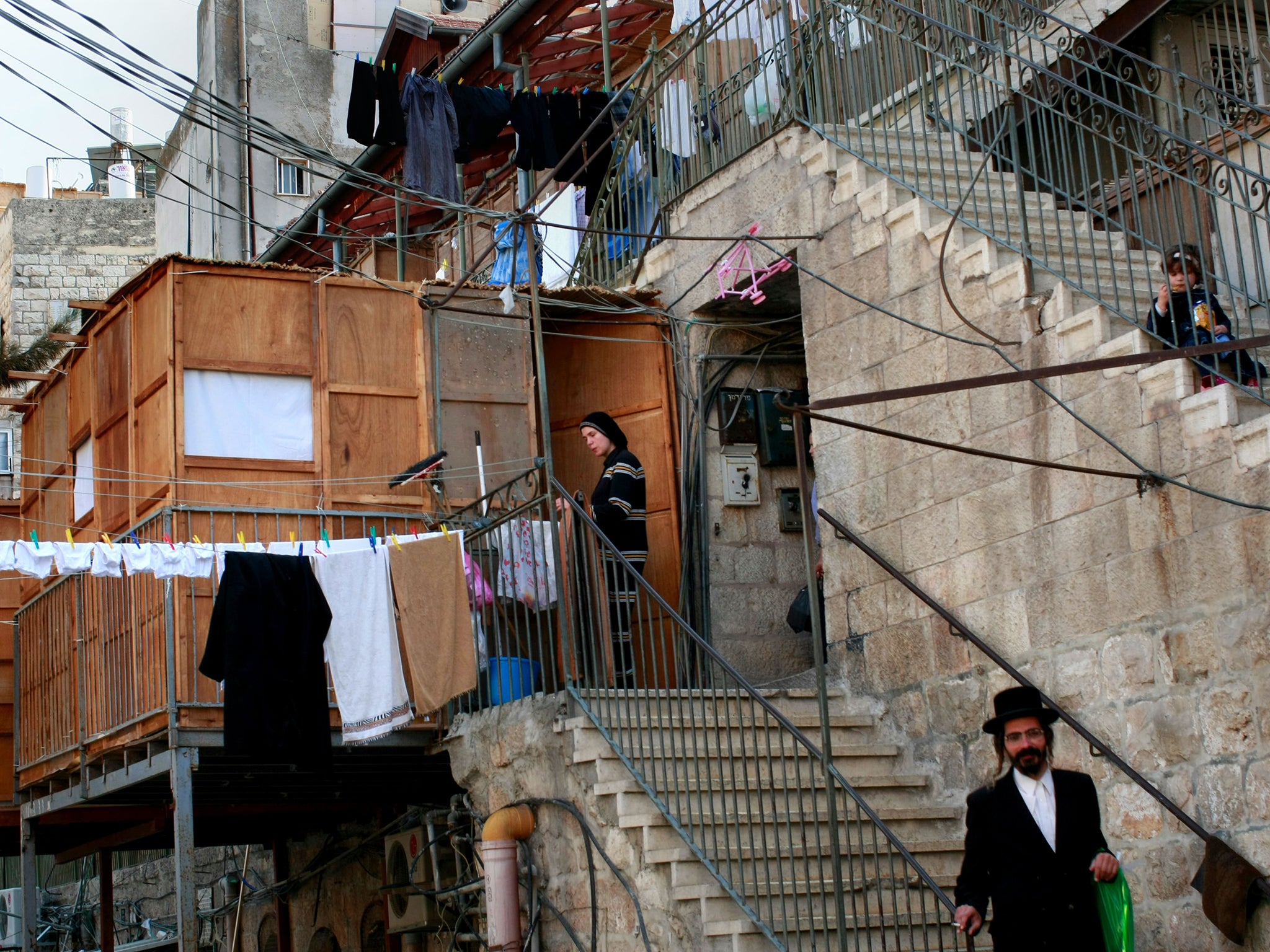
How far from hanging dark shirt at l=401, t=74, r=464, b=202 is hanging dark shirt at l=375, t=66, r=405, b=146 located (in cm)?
6

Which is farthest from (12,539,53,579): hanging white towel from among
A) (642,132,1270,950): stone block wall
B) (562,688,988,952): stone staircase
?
(642,132,1270,950): stone block wall

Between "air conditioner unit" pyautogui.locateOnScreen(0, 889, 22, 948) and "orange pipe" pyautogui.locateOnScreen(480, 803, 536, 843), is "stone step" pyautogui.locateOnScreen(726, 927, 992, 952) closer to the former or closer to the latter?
"orange pipe" pyautogui.locateOnScreen(480, 803, 536, 843)

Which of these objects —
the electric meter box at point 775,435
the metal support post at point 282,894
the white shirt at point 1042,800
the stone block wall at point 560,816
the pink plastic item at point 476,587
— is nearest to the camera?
the white shirt at point 1042,800

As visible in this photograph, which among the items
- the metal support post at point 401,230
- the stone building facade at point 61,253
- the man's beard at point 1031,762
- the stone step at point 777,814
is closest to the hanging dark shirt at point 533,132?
the metal support post at point 401,230

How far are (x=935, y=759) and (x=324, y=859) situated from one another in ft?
23.2

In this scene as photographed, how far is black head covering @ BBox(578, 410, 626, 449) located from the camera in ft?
36.0

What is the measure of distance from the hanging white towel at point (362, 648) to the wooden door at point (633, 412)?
2.04m

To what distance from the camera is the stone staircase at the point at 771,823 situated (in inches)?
306

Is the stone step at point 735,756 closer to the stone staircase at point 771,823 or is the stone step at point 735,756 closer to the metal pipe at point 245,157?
the stone staircase at point 771,823

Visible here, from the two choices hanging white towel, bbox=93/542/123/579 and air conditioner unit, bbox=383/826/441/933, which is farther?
air conditioner unit, bbox=383/826/441/933

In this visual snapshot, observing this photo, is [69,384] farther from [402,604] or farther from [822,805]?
[822,805]

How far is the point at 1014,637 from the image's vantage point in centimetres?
859

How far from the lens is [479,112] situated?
1420 centimetres

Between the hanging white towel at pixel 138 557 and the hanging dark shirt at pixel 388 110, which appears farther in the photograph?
the hanging dark shirt at pixel 388 110
